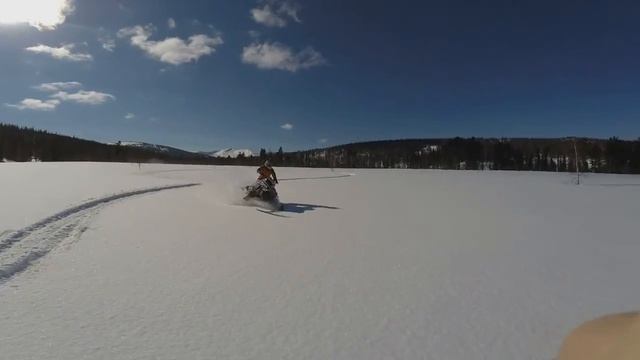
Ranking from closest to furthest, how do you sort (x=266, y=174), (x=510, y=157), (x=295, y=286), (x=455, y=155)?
(x=295, y=286)
(x=266, y=174)
(x=510, y=157)
(x=455, y=155)

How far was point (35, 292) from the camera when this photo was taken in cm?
493

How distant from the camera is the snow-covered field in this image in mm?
3861

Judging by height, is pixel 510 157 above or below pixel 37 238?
above

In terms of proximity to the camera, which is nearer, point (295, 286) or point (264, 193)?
point (295, 286)

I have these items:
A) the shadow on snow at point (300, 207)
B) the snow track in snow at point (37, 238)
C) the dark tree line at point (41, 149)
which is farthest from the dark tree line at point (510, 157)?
the snow track in snow at point (37, 238)

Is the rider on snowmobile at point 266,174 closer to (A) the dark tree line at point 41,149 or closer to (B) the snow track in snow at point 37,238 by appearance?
(B) the snow track in snow at point 37,238

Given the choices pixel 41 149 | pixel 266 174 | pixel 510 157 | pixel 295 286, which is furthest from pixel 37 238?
pixel 510 157

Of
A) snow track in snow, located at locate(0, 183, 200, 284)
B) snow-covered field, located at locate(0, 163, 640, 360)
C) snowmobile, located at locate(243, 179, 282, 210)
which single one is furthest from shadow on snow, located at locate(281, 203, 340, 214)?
snow track in snow, located at locate(0, 183, 200, 284)

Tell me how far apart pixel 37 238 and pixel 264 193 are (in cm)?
787

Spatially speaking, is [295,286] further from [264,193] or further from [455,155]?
[455,155]

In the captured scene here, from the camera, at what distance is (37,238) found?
783 cm

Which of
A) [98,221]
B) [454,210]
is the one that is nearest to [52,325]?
[98,221]

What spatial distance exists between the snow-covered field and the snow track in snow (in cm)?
4

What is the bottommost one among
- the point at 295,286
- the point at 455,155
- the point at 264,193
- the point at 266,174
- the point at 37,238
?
the point at 295,286
